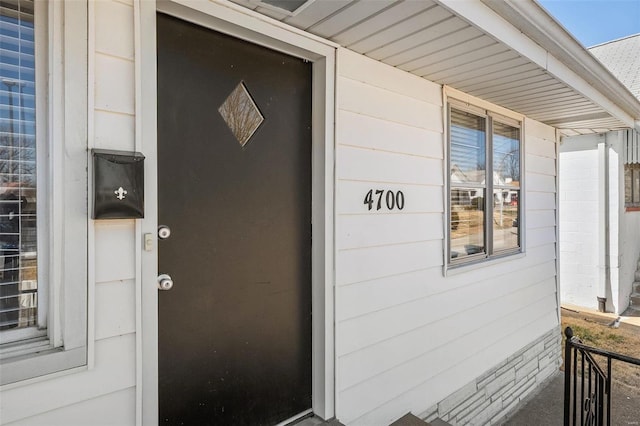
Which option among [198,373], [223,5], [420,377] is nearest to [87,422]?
[198,373]

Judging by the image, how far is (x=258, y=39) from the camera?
179cm

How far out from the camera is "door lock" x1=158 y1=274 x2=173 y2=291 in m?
1.51

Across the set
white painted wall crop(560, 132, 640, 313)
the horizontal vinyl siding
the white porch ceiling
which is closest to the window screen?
the horizontal vinyl siding

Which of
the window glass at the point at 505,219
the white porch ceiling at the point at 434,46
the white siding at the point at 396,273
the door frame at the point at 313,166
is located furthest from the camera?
the window glass at the point at 505,219

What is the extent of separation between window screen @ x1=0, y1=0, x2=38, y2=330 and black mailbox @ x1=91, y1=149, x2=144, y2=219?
217 millimetres

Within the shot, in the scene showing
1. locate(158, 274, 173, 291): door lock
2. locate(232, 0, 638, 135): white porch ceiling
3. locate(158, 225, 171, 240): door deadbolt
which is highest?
locate(232, 0, 638, 135): white porch ceiling

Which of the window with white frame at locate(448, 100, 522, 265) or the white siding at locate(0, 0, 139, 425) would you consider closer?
the white siding at locate(0, 0, 139, 425)

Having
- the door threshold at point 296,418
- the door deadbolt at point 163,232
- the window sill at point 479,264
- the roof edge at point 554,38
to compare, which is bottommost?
the door threshold at point 296,418

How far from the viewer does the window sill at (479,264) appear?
2.83 meters

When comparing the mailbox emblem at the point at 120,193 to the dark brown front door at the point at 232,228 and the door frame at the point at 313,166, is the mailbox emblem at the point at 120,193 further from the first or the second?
the dark brown front door at the point at 232,228

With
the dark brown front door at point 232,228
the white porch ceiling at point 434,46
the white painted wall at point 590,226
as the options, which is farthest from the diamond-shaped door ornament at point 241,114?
the white painted wall at point 590,226

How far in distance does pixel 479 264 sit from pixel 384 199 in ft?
4.38

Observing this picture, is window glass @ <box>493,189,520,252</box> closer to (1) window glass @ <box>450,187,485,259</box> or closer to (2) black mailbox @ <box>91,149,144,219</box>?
(1) window glass @ <box>450,187,485,259</box>

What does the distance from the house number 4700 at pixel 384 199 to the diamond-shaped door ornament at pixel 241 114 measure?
0.81 meters
